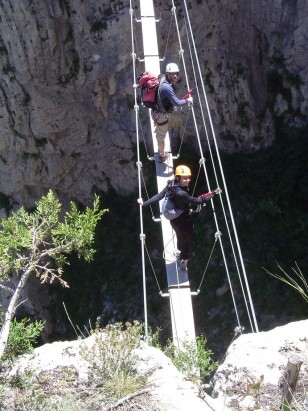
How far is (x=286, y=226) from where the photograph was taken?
8.08 meters

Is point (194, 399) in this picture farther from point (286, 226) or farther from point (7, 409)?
point (286, 226)

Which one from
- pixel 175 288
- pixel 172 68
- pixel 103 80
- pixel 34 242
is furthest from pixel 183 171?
pixel 103 80

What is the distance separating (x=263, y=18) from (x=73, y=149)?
11.0ft

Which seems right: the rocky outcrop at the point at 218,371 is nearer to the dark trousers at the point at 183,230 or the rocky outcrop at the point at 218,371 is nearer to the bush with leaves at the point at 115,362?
the bush with leaves at the point at 115,362

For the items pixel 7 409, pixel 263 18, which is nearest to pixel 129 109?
pixel 263 18

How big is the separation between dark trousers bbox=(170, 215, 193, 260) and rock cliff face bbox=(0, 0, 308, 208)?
3.88m

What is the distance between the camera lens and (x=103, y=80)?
29.0ft

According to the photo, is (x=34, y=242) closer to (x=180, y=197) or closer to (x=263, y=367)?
(x=263, y=367)

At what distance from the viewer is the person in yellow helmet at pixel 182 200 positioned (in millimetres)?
5008

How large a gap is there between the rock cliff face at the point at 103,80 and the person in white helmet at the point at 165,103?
2.76m

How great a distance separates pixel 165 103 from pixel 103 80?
322cm

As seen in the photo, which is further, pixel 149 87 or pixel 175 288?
pixel 149 87

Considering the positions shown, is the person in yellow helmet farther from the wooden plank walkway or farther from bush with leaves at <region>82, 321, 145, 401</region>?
bush with leaves at <region>82, 321, 145, 401</region>

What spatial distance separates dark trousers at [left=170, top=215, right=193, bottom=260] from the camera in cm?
525
